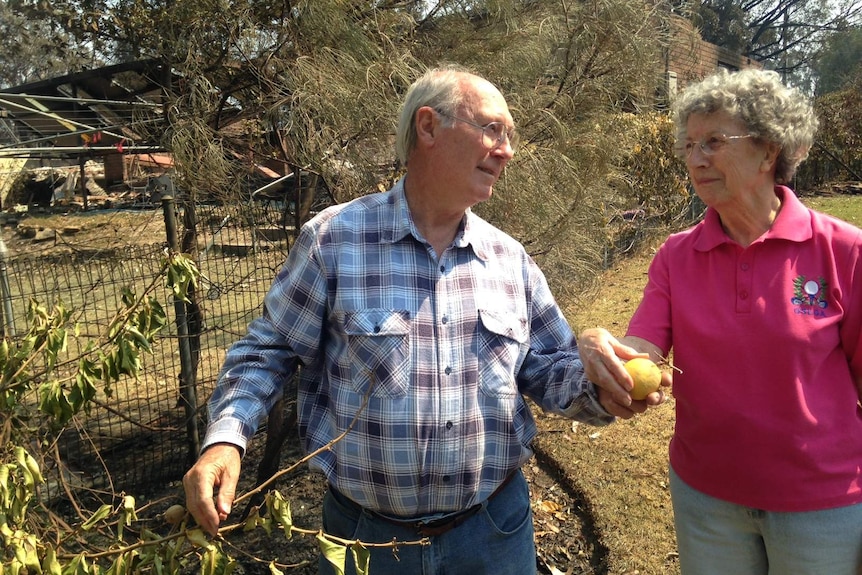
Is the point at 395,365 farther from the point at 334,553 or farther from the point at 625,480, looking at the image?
the point at 625,480

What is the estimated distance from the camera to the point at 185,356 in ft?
12.0

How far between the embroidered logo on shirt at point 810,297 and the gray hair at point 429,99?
3.54ft

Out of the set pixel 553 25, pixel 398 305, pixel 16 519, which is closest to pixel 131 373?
pixel 16 519

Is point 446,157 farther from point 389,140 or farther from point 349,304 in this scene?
point 389,140

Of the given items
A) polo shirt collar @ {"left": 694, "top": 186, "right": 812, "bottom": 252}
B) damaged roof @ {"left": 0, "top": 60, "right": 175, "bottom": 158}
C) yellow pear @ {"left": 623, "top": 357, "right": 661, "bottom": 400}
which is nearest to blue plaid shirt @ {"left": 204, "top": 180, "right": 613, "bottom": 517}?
yellow pear @ {"left": 623, "top": 357, "right": 661, "bottom": 400}

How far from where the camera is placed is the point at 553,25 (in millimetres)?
4160

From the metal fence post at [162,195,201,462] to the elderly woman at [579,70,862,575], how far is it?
7.85 ft

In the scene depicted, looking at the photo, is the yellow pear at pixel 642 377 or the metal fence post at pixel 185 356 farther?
the metal fence post at pixel 185 356

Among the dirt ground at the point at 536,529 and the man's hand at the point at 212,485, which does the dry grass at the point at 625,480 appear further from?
the man's hand at the point at 212,485

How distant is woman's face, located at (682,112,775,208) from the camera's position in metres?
1.91

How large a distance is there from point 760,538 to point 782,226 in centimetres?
90

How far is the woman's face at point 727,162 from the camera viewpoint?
6.26 feet

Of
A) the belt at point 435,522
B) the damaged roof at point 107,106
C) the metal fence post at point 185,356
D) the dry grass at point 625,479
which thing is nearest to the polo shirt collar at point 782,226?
the belt at point 435,522

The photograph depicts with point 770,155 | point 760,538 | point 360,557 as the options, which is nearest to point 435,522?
point 360,557
